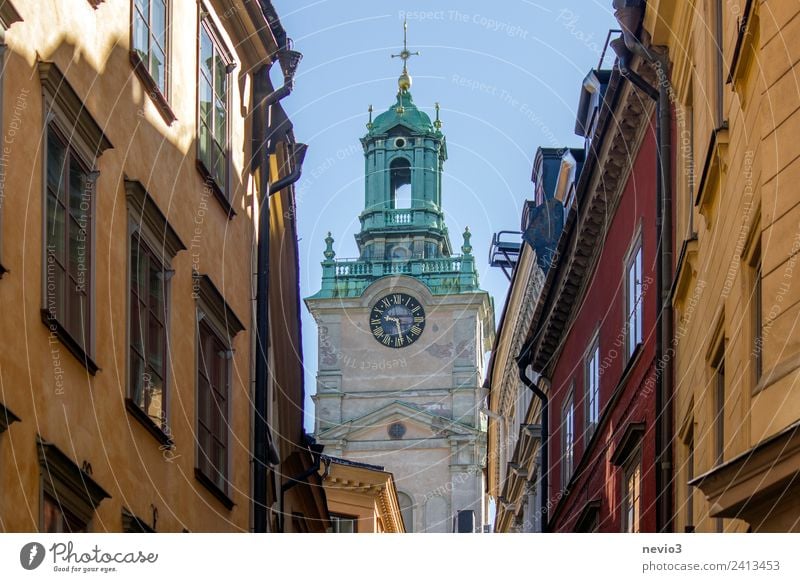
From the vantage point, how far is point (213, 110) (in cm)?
2080

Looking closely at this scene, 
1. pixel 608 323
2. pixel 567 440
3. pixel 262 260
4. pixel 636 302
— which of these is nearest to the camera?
pixel 636 302

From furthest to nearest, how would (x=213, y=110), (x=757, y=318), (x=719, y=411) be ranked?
1. (x=213, y=110)
2. (x=719, y=411)
3. (x=757, y=318)

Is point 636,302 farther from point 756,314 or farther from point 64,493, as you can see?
point 64,493

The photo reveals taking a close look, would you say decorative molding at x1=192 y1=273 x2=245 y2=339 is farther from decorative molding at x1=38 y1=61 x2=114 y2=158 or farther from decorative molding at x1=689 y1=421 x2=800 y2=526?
decorative molding at x1=689 y1=421 x2=800 y2=526

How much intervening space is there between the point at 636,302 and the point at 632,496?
196 cm

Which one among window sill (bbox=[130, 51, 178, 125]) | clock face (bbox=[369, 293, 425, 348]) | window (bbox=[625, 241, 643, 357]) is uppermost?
clock face (bbox=[369, 293, 425, 348])

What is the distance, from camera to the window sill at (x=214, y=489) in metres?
19.2

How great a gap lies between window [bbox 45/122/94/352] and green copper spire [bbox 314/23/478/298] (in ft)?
256

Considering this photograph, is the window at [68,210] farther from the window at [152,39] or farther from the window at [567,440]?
the window at [567,440]

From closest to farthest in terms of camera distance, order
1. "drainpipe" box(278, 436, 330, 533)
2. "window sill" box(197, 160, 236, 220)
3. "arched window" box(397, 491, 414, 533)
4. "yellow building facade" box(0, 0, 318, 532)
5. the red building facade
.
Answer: "yellow building facade" box(0, 0, 318, 532), "window sill" box(197, 160, 236, 220), the red building facade, "drainpipe" box(278, 436, 330, 533), "arched window" box(397, 491, 414, 533)

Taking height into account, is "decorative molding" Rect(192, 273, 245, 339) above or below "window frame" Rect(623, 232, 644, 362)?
below

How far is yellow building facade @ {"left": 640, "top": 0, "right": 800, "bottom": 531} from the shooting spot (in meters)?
12.2

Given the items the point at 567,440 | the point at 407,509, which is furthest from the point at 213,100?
the point at 407,509

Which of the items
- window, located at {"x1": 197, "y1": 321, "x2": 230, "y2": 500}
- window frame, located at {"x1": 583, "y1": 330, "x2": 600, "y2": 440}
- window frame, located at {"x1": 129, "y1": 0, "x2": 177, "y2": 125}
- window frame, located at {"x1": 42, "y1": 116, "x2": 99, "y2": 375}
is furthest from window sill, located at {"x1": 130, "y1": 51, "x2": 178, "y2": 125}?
window frame, located at {"x1": 583, "y1": 330, "x2": 600, "y2": 440}
